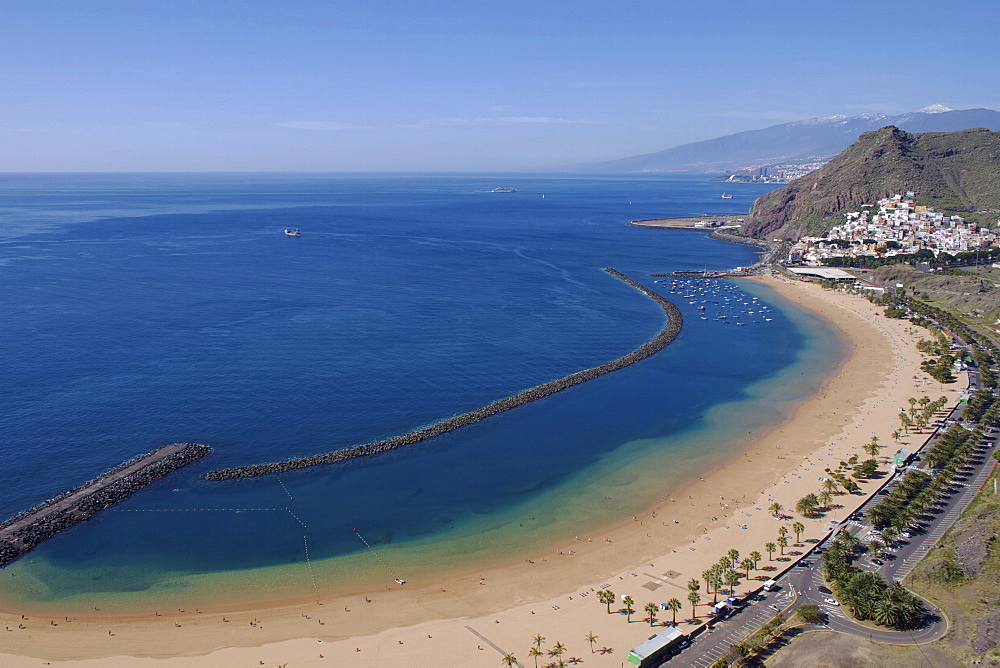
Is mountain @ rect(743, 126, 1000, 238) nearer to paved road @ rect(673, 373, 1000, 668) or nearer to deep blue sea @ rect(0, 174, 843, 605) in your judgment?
deep blue sea @ rect(0, 174, 843, 605)

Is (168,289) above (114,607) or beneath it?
above

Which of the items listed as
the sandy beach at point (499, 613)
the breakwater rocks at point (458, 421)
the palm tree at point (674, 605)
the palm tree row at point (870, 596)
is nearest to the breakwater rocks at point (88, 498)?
the breakwater rocks at point (458, 421)

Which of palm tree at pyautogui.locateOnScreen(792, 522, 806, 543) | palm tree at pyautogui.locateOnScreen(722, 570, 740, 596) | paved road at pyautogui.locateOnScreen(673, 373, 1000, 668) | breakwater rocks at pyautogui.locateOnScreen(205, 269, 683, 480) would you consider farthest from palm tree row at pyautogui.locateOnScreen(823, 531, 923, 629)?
breakwater rocks at pyautogui.locateOnScreen(205, 269, 683, 480)

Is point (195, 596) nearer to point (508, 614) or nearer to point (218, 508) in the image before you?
point (218, 508)

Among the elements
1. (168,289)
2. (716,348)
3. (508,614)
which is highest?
(168,289)

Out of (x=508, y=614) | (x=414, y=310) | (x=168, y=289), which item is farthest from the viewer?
(x=168, y=289)

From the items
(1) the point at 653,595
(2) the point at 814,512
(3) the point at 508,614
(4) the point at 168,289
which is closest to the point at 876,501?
(2) the point at 814,512

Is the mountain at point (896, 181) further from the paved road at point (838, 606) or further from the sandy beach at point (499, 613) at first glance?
the sandy beach at point (499, 613)
